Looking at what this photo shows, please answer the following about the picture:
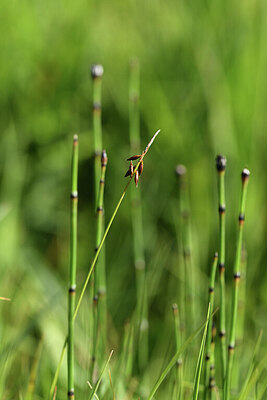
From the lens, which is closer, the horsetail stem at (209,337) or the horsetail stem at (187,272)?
the horsetail stem at (209,337)

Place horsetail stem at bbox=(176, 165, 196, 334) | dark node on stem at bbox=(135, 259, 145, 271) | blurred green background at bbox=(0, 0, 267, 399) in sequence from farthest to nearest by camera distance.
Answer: blurred green background at bbox=(0, 0, 267, 399), dark node on stem at bbox=(135, 259, 145, 271), horsetail stem at bbox=(176, 165, 196, 334)

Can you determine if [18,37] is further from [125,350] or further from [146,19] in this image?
[125,350]

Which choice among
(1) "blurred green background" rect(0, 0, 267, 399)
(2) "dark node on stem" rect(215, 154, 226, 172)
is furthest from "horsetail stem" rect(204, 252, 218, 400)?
(1) "blurred green background" rect(0, 0, 267, 399)

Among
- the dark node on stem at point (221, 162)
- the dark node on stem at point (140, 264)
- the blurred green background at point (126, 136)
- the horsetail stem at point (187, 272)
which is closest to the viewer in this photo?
the dark node on stem at point (221, 162)

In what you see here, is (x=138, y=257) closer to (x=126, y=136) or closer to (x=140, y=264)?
(x=140, y=264)

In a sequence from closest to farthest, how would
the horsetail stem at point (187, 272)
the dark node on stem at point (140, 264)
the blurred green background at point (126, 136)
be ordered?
1. the horsetail stem at point (187, 272)
2. the dark node on stem at point (140, 264)
3. the blurred green background at point (126, 136)

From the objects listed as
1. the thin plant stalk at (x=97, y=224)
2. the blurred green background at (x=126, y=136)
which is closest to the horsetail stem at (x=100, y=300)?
the thin plant stalk at (x=97, y=224)

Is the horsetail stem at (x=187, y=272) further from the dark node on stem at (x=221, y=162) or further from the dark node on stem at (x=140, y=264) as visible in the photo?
the dark node on stem at (x=221, y=162)

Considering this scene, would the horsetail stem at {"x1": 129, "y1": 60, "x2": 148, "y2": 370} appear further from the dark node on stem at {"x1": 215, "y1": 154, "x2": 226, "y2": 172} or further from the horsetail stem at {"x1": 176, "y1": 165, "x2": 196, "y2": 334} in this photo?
the dark node on stem at {"x1": 215, "y1": 154, "x2": 226, "y2": 172}

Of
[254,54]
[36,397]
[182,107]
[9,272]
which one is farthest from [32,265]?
[254,54]
